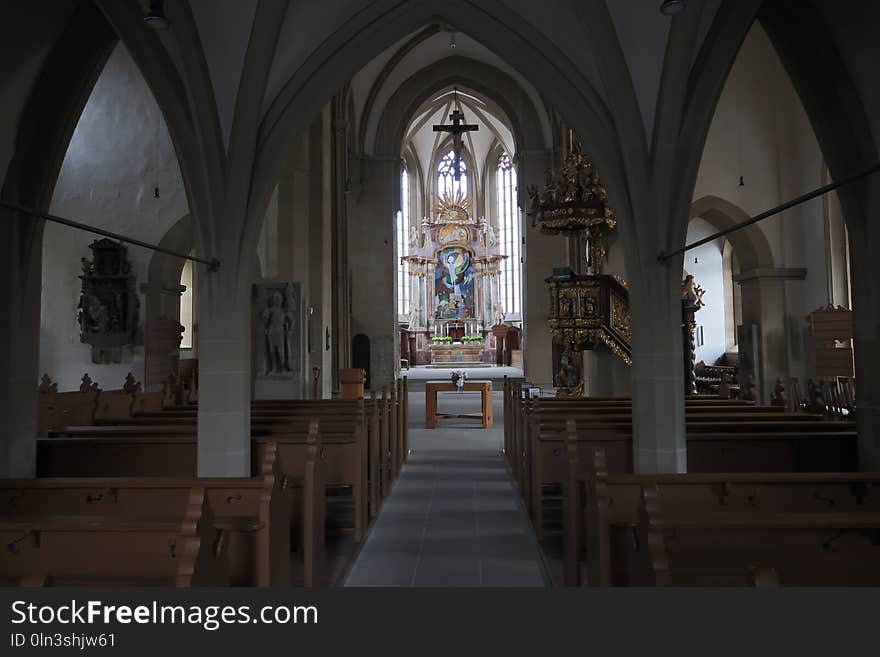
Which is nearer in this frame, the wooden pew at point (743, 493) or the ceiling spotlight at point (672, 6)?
the wooden pew at point (743, 493)

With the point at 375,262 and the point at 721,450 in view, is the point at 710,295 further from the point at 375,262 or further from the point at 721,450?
the point at 721,450

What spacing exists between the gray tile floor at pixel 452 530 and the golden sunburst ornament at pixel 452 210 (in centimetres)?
2062

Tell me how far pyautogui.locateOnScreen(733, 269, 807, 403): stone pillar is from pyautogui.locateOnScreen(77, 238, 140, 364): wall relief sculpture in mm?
11080

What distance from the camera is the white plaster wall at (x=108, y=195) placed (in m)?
10.5

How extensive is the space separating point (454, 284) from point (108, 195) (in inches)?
742

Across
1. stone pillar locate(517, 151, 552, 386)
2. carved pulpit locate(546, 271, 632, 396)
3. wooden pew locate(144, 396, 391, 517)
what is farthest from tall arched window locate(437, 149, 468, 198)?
wooden pew locate(144, 396, 391, 517)

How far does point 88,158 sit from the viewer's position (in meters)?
A: 10.8

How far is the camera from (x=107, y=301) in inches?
405

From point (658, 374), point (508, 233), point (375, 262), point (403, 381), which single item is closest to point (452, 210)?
point (508, 233)

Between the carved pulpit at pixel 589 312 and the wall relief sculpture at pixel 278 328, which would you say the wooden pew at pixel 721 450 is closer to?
the carved pulpit at pixel 589 312

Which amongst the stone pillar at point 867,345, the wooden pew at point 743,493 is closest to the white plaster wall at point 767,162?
the stone pillar at point 867,345

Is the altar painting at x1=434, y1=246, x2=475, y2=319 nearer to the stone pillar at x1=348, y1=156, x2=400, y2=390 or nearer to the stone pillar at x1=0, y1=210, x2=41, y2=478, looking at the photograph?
the stone pillar at x1=348, y1=156, x2=400, y2=390

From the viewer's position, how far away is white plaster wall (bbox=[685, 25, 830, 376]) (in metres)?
10.8

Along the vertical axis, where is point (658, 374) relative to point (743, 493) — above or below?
above
